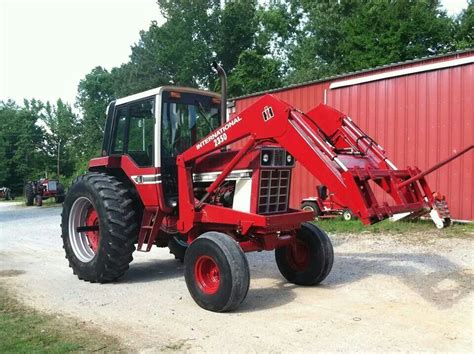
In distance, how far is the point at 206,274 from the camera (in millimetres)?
5848

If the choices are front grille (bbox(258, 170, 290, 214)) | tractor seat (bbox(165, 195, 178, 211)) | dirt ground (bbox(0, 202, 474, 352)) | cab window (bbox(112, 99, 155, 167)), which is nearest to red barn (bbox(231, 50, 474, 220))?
dirt ground (bbox(0, 202, 474, 352))

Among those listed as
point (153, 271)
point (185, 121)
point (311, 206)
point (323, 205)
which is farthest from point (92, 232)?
point (323, 205)

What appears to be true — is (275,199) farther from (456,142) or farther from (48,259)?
(456,142)

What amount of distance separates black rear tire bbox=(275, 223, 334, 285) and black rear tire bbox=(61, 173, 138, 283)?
6.73 feet

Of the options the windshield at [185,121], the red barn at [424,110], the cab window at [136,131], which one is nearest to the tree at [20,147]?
the red barn at [424,110]

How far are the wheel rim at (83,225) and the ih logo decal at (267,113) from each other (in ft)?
10.7

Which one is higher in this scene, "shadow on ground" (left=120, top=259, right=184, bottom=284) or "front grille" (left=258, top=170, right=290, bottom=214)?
"front grille" (left=258, top=170, right=290, bottom=214)

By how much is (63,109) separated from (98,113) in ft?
16.7

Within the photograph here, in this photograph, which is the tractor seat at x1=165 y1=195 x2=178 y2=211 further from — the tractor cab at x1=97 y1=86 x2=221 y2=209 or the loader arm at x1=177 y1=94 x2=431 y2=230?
the loader arm at x1=177 y1=94 x2=431 y2=230

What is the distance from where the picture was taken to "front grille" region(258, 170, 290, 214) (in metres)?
6.18

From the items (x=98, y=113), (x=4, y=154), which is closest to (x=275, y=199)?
(x=4, y=154)

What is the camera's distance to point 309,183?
14922 mm

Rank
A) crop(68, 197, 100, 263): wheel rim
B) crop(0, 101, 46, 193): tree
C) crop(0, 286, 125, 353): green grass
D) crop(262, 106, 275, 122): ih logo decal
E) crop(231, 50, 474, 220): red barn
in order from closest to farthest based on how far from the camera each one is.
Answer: crop(0, 286, 125, 353): green grass → crop(262, 106, 275, 122): ih logo decal → crop(68, 197, 100, 263): wheel rim → crop(231, 50, 474, 220): red barn → crop(0, 101, 46, 193): tree

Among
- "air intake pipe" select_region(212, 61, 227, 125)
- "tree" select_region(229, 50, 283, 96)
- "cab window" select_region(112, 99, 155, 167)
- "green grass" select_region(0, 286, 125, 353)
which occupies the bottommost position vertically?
"green grass" select_region(0, 286, 125, 353)
